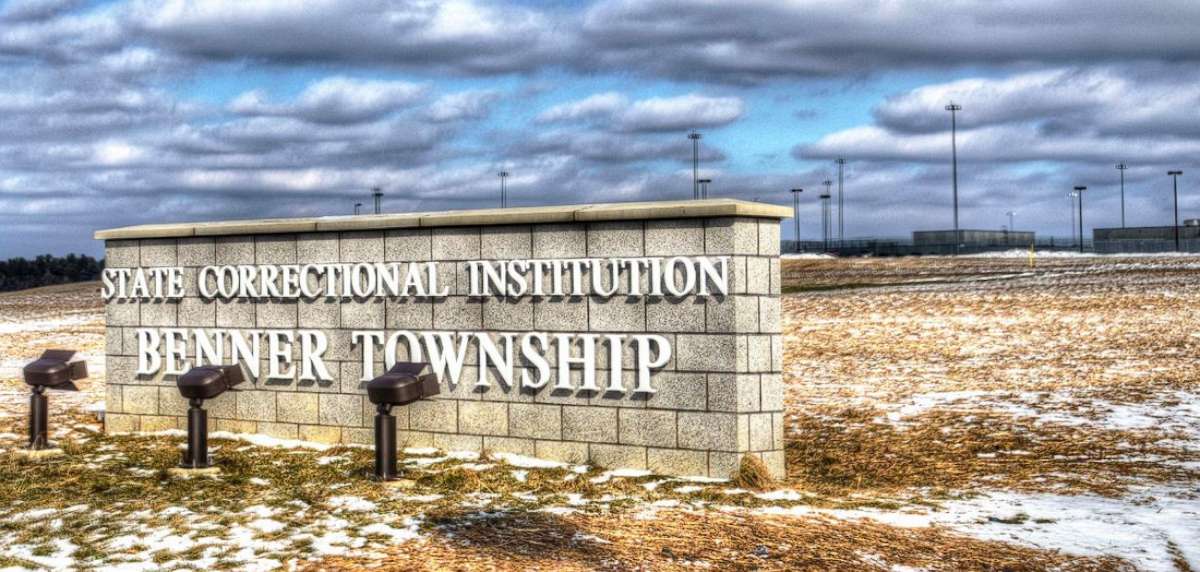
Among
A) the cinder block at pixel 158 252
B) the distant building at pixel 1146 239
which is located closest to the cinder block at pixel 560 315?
the cinder block at pixel 158 252

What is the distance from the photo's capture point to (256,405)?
1212cm

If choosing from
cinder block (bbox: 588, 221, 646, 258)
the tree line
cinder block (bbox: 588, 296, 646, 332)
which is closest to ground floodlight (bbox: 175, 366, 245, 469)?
cinder block (bbox: 588, 296, 646, 332)

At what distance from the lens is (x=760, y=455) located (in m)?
9.67

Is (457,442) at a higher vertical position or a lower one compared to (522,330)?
lower

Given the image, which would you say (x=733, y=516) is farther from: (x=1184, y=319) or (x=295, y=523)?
(x=1184, y=319)

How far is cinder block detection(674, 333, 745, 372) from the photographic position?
9.54m

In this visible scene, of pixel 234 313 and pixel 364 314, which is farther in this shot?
pixel 234 313

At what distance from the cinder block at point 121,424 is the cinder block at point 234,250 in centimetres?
225

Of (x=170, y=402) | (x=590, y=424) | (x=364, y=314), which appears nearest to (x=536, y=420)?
(x=590, y=424)

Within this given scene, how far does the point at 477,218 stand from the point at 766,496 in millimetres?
4005

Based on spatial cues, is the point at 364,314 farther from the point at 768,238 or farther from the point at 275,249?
the point at 768,238

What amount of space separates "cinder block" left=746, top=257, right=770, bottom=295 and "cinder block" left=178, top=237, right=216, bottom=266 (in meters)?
6.56

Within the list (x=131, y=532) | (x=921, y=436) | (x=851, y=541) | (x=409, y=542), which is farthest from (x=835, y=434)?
(x=131, y=532)

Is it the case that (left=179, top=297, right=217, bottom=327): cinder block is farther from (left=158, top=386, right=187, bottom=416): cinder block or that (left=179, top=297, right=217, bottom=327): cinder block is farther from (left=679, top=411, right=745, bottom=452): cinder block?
(left=679, top=411, right=745, bottom=452): cinder block
